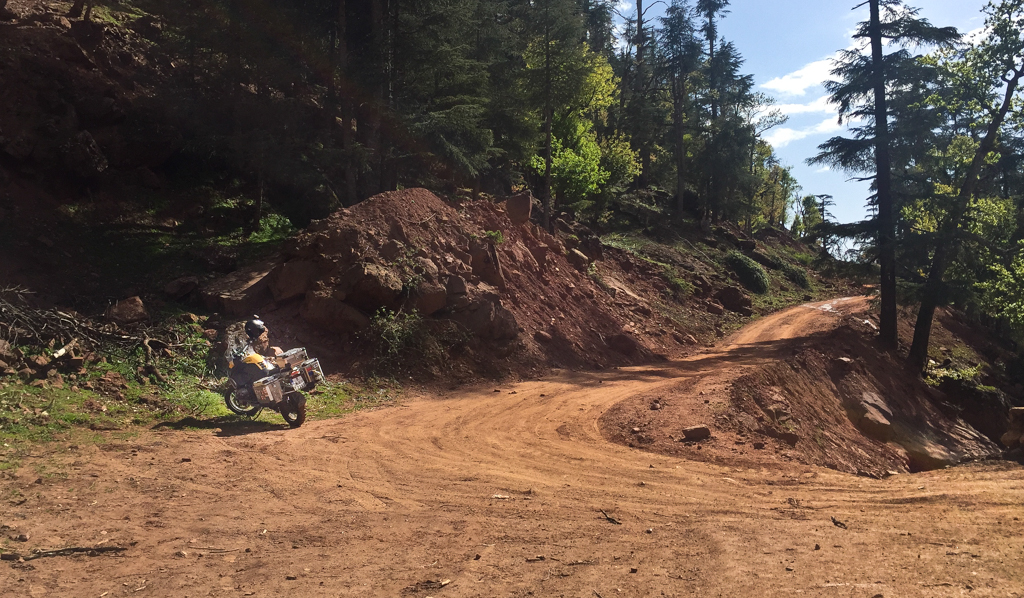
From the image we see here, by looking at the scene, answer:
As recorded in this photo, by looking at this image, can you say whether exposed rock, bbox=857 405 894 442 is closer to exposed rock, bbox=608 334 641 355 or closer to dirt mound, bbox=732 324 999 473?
dirt mound, bbox=732 324 999 473

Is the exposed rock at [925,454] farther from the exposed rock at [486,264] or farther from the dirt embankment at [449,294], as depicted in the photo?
the exposed rock at [486,264]

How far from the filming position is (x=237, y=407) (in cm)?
1092

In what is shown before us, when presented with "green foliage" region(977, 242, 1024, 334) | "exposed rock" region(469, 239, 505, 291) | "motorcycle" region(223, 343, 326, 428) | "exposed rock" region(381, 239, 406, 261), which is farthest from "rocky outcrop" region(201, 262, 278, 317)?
"green foliage" region(977, 242, 1024, 334)

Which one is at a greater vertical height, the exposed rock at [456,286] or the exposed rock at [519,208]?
the exposed rock at [519,208]

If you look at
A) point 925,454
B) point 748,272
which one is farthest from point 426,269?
point 748,272

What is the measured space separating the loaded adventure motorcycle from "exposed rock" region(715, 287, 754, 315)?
25.3 meters

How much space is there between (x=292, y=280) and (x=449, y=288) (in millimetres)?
4015

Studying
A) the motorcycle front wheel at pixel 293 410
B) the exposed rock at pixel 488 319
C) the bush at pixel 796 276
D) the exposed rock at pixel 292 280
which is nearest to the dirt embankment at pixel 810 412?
the exposed rock at pixel 488 319

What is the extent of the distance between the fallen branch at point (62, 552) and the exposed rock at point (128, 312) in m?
8.85

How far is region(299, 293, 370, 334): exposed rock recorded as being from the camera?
15.1 metres

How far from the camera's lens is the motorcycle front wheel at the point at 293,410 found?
10.5 meters

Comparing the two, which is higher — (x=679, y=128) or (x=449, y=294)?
(x=679, y=128)

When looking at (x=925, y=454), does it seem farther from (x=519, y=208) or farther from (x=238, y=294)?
(x=238, y=294)

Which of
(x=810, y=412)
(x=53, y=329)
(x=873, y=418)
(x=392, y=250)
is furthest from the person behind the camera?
(x=392, y=250)
